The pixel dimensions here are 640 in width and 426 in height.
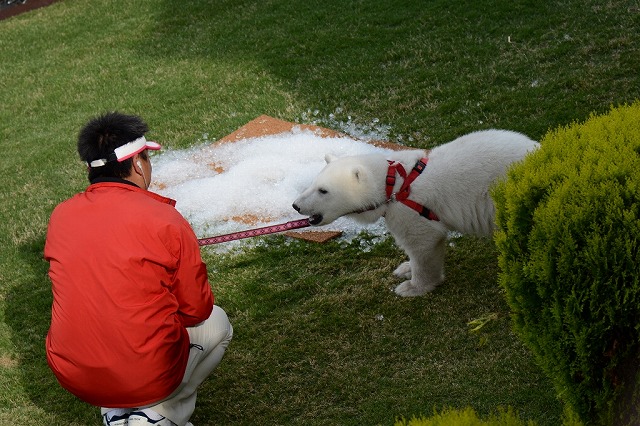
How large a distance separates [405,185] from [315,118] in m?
3.43

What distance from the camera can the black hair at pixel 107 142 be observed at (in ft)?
14.1

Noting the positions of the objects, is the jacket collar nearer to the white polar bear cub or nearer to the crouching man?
the crouching man

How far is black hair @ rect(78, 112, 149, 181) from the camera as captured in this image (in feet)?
14.1

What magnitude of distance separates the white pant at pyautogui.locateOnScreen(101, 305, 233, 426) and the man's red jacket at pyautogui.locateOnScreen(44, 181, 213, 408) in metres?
0.30

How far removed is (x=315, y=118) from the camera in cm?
866

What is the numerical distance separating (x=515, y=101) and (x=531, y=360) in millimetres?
3739

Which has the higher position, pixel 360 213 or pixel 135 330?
pixel 135 330

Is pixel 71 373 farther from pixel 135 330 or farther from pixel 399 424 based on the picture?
pixel 399 424

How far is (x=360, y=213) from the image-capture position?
5.60 meters

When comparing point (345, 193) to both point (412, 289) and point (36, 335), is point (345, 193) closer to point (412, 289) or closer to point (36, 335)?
point (412, 289)

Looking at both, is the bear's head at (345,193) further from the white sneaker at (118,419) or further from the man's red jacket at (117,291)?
the white sneaker at (118,419)

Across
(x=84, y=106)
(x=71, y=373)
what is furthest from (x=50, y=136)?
(x=71, y=373)

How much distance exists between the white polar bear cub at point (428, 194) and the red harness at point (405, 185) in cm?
2

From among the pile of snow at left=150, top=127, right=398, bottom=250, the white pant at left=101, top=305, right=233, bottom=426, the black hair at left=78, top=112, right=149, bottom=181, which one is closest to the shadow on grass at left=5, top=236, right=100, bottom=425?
the white pant at left=101, top=305, right=233, bottom=426
